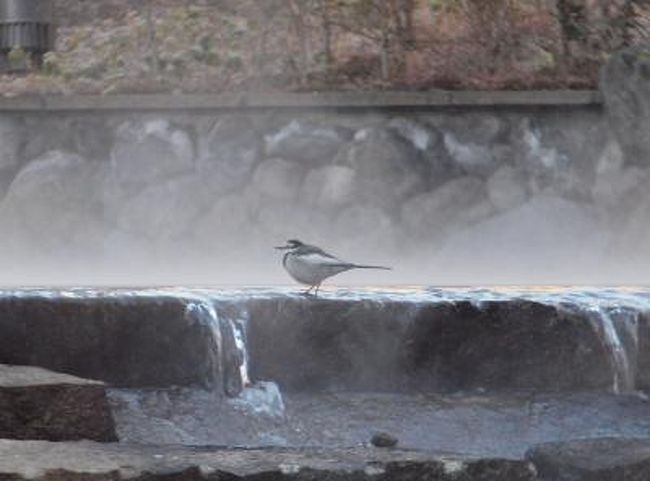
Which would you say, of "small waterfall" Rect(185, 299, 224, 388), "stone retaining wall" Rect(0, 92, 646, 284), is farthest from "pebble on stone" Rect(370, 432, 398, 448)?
"stone retaining wall" Rect(0, 92, 646, 284)

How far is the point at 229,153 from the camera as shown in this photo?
32.1 ft

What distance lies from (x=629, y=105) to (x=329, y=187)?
5.56 feet

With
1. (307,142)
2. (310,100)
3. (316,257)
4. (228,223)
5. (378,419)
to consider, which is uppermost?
(310,100)

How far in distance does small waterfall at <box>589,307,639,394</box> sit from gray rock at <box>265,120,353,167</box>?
123 inches

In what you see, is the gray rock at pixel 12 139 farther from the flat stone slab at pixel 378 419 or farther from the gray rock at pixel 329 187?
the flat stone slab at pixel 378 419

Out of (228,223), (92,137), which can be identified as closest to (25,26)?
(92,137)

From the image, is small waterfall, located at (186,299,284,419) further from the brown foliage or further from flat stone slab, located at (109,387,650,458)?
the brown foliage

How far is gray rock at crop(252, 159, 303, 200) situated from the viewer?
9766 millimetres

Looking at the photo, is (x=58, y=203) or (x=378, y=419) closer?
(x=378, y=419)

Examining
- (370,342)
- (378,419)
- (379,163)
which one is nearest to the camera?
(378,419)

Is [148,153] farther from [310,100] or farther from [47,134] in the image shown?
[310,100]

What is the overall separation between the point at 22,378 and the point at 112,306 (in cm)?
82

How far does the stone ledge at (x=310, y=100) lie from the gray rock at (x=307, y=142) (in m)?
0.12

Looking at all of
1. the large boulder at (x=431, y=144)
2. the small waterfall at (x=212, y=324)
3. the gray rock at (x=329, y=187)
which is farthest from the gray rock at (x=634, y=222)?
the small waterfall at (x=212, y=324)
